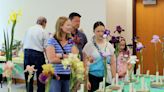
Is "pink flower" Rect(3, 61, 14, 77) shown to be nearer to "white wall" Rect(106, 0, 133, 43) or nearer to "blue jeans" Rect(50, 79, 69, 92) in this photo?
"blue jeans" Rect(50, 79, 69, 92)

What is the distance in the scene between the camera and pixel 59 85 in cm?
269

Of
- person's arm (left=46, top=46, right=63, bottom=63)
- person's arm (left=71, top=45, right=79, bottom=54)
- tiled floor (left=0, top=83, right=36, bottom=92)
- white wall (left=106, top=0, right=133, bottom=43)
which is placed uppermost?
white wall (left=106, top=0, right=133, bottom=43)

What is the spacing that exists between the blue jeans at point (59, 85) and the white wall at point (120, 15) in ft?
8.05

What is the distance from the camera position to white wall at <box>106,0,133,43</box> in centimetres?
506

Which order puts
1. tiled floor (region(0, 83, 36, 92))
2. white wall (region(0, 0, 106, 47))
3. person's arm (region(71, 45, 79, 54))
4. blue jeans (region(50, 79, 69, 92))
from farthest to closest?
tiled floor (region(0, 83, 36, 92)) → white wall (region(0, 0, 106, 47)) → blue jeans (region(50, 79, 69, 92)) → person's arm (region(71, 45, 79, 54))

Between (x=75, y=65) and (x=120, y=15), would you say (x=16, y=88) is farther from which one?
(x=75, y=65)

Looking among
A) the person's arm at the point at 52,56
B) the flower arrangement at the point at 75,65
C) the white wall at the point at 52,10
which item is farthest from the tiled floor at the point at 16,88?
the flower arrangement at the point at 75,65

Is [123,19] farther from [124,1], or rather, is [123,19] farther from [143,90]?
[143,90]

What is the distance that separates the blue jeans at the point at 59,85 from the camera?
2.68 meters

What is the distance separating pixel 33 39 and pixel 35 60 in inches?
12.7

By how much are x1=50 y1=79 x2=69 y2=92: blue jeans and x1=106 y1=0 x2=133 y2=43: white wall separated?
245 centimetres

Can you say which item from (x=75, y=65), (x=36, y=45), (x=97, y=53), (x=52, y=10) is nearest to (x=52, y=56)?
(x=97, y=53)

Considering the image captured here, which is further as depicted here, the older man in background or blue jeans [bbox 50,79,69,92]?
the older man in background

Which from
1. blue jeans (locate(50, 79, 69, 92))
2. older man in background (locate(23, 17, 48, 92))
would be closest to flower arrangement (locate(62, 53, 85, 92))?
blue jeans (locate(50, 79, 69, 92))
